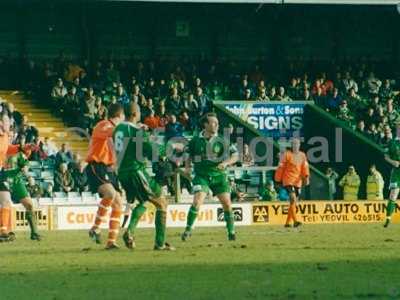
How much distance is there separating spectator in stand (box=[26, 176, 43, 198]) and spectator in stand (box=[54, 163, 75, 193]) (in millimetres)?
523

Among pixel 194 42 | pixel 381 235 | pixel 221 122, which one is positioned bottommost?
pixel 381 235

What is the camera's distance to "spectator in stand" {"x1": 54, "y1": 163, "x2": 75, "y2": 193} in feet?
102

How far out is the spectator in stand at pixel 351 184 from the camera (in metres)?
34.6

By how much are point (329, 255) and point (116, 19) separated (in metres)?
27.6

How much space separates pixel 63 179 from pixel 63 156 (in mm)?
1070

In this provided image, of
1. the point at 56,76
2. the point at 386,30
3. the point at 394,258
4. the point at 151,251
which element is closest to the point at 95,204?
the point at 56,76

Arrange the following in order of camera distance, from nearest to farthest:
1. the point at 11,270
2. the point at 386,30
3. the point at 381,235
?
the point at 11,270, the point at 381,235, the point at 386,30

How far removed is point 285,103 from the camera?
38062 mm

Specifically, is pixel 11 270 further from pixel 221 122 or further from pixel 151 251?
pixel 221 122

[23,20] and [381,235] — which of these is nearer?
[381,235]

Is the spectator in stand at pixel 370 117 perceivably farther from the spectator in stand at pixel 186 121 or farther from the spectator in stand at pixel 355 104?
the spectator in stand at pixel 186 121

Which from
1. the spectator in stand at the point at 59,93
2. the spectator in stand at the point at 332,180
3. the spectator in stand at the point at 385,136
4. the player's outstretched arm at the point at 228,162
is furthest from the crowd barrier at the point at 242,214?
the player's outstretched arm at the point at 228,162

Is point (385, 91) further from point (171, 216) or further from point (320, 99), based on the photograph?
point (171, 216)

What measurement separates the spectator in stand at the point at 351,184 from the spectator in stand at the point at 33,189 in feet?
31.1
